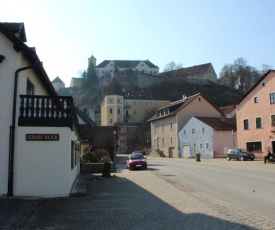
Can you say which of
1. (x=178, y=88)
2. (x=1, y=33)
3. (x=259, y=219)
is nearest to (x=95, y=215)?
(x=259, y=219)

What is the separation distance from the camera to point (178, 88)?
426 ft

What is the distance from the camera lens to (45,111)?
12891mm

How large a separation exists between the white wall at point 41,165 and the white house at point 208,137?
4233 cm

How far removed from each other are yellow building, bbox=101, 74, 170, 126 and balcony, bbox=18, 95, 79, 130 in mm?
95897

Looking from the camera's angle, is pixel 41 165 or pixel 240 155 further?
pixel 240 155

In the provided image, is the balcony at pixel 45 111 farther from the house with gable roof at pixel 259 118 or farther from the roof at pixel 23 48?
the house with gable roof at pixel 259 118

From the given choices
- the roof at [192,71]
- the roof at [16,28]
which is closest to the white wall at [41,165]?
the roof at [16,28]

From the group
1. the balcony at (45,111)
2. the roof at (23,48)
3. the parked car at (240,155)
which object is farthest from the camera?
the parked car at (240,155)

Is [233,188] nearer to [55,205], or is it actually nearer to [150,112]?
[55,205]

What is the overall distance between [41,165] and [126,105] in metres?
102

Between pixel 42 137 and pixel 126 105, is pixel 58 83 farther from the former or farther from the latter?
pixel 42 137

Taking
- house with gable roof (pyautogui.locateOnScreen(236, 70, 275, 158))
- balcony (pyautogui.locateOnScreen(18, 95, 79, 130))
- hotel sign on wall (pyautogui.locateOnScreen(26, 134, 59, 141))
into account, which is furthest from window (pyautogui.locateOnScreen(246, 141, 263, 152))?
hotel sign on wall (pyautogui.locateOnScreen(26, 134, 59, 141))

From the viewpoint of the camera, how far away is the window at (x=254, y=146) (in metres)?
44.6

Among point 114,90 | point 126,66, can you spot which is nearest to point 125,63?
point 126,66
